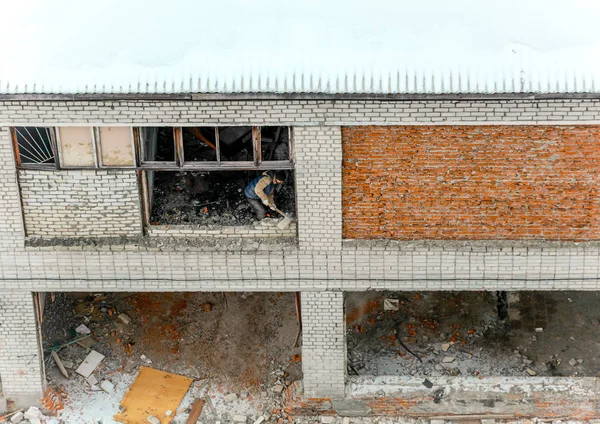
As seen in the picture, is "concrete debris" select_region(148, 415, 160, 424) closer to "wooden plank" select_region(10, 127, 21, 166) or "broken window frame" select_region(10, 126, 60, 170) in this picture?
"broken window frame" select_region(10, 126, 60, 170)

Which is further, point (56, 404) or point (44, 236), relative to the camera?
point (56, 404)

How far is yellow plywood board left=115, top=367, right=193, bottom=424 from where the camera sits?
38.1ft

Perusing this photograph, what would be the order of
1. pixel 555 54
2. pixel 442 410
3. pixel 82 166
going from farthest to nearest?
pixel 442 410 < pixel 82 166 < pixel 555 54

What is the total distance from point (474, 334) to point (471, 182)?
12.0 ft

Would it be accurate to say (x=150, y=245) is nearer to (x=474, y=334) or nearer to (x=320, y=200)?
(x=320, y=200)

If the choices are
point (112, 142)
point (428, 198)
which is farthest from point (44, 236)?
point (428, 198)

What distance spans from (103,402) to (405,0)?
23.8ft

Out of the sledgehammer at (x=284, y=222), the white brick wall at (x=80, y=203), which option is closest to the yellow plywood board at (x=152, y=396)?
the white brick wall at (x=80, y=203)

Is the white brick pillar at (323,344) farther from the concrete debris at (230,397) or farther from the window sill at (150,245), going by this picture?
the concrete debris at (230,397)

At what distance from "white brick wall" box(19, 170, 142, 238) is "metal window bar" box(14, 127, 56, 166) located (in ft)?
0.61

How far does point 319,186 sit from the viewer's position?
10.1 metres

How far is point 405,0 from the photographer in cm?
998

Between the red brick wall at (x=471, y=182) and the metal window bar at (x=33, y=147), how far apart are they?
12.9 feet

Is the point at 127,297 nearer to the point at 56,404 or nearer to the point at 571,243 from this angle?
the point at 56,404
